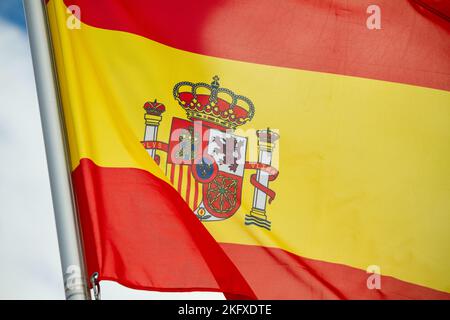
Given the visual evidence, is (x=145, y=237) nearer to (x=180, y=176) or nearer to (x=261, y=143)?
(x=180, y=176)

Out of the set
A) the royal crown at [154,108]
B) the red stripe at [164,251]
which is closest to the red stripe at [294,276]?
the red stripe at [164,251]

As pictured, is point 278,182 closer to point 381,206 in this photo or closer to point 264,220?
point 264,220

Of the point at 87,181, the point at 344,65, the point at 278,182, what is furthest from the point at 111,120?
the point at 344,65

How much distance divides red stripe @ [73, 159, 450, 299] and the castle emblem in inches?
9.0

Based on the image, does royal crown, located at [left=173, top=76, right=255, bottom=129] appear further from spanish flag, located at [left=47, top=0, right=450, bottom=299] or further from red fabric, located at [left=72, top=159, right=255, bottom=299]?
red fabric, located at [left=72, top=159, right=255, bottom=299]

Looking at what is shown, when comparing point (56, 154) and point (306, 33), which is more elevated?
point (306, 33)

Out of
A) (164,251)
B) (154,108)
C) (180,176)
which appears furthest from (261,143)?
(164,251)

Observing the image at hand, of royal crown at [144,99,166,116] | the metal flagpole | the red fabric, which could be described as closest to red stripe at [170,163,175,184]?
the red fabric

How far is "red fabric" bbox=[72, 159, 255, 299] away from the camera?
4.73 meters

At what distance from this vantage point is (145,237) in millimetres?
4789

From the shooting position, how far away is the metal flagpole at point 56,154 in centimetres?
423

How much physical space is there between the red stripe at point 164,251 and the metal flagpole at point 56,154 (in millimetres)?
390

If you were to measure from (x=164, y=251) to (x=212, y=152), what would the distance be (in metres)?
0.80

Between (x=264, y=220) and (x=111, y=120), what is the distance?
1180 mm
